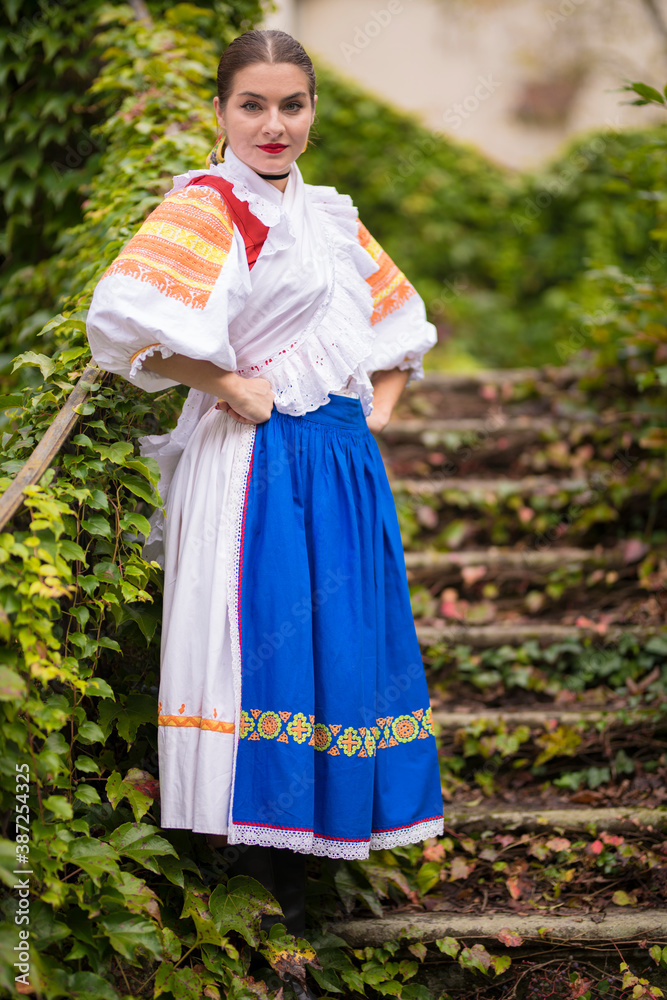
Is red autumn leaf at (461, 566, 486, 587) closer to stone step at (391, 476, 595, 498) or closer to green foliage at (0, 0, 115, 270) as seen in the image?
stone step at (391, 476, 595, 498)

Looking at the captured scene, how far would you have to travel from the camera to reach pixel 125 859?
5.24ft

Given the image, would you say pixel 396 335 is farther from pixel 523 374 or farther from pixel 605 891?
pixel 523 374

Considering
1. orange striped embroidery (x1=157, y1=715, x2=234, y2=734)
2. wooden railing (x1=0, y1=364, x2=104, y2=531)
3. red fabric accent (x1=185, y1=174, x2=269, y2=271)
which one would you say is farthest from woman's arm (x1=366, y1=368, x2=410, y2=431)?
orange striped embroidery (x1=157, y1=715, x2=234, y2=734)

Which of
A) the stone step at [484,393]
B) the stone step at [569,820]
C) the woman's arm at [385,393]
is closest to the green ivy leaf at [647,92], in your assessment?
the woman's arm at [385,393]

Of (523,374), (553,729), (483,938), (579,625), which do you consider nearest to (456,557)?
(579,625)

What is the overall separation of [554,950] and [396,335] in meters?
1.40

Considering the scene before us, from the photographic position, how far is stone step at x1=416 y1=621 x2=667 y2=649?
2801 mm

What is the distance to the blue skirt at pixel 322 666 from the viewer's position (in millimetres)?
1546

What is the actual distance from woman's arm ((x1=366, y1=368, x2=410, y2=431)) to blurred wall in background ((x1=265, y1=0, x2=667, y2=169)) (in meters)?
6.46

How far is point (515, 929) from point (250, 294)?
145 centimetres

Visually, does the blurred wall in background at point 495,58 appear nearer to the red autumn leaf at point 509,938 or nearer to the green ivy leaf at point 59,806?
the red autumn leaf at point 509,938

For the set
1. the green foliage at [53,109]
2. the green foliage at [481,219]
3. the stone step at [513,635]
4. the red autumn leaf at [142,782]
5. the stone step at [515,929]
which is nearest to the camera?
the red autumn leaf at [142,782]

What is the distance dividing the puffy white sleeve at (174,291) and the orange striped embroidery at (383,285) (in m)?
0.43

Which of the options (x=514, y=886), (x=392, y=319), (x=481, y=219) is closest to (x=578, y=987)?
(x=514, y=886)
